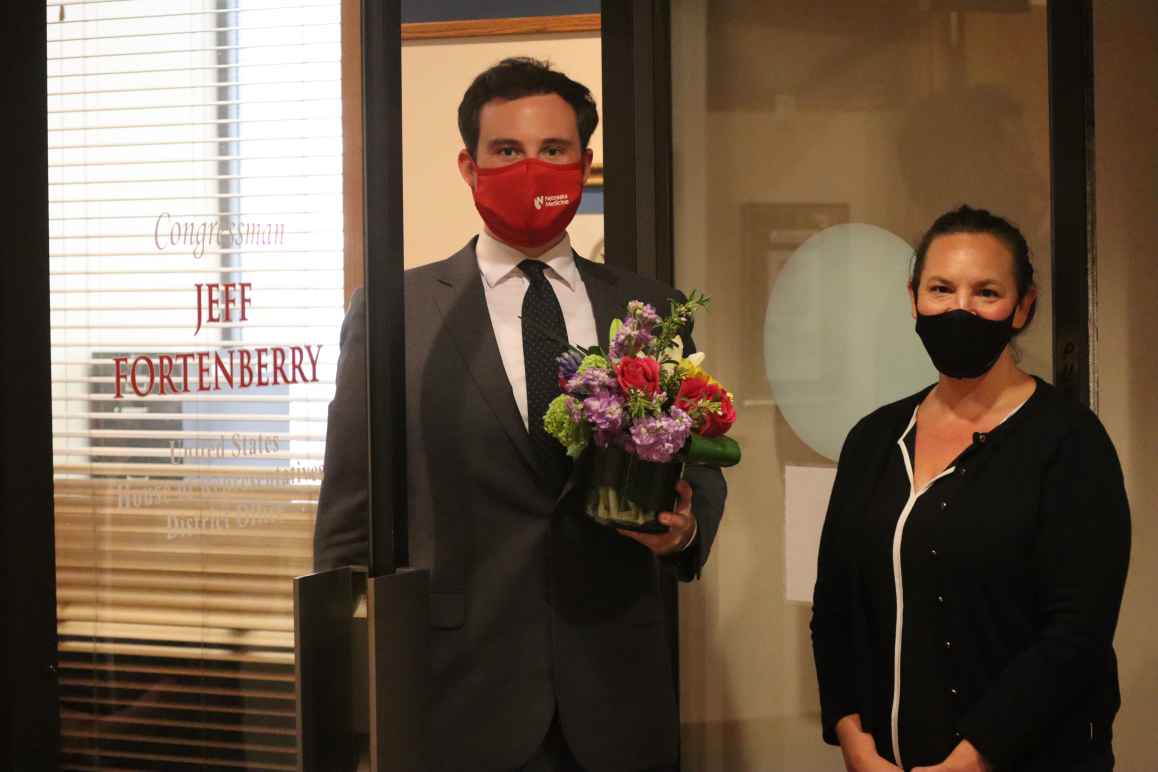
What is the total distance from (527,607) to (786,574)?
1.21 m

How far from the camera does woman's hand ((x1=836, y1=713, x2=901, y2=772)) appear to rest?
1.93 meters

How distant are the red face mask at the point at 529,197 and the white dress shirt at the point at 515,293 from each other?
0.05m

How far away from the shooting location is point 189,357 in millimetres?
1614

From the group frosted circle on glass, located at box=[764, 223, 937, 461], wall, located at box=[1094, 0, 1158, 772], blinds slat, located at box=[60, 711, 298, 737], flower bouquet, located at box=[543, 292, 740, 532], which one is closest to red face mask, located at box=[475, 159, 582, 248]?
flower bouquet, located at box=[543, 292, 740, 532]

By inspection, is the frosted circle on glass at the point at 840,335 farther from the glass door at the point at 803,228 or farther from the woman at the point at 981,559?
the woman at the point at 981,559

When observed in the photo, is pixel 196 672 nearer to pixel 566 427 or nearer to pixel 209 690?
pixel 209 690

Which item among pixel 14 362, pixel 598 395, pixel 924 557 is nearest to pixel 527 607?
pixel 598 395

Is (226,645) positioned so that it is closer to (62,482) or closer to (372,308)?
(62,482)

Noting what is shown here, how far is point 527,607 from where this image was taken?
1723mm

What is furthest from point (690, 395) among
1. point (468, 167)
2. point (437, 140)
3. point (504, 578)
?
point (437, 140)

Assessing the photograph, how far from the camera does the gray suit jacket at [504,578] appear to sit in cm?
169

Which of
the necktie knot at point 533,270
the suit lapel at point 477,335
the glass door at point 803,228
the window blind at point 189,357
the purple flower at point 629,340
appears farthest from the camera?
the glass door at point 803,228

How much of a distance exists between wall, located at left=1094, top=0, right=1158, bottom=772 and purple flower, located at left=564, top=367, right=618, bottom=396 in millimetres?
1602

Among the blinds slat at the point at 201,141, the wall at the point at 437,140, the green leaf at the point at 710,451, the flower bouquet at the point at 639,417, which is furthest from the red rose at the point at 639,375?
the blinds slat at the point at 201,141
